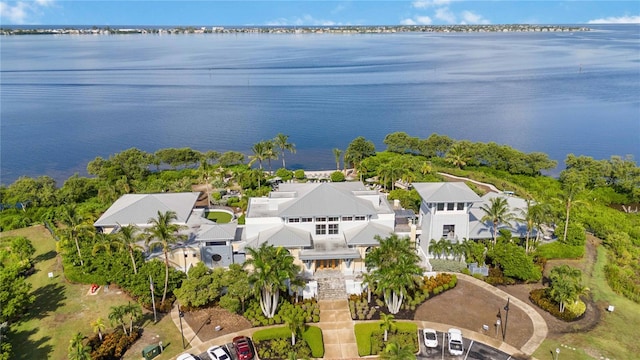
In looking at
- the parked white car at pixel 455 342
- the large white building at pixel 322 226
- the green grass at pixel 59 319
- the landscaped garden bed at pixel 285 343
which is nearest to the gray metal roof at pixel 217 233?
the large white building at pixel 322 226

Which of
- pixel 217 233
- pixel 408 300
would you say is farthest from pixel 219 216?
pixel 408 300

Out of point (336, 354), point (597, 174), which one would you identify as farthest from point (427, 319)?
point (597, 174)

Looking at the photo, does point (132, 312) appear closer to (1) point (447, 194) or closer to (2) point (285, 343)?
(2) point (285, 343)

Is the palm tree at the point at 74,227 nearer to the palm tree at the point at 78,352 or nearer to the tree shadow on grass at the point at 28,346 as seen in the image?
the tree shadow on grass at the point at 28,346

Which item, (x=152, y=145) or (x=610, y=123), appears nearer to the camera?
(x=152, y=145)

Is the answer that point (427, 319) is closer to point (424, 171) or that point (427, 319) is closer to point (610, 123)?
point (424, 171)

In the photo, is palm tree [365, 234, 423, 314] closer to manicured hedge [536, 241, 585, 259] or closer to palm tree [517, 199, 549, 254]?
palm tree [517, 199, 549, 254]

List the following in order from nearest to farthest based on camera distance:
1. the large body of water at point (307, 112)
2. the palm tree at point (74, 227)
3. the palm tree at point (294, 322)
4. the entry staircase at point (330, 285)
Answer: the palm tree at point (294, 322) < the entry staircase at point (330, 285) < the palm tree at point (74, 227) < the large body of water at point (307, 112)

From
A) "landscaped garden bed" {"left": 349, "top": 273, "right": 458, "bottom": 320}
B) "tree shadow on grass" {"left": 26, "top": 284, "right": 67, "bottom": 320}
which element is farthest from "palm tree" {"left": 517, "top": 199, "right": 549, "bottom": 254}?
"tree shadow on grass" {"left": 26, "top": 284, "right": 67, "bottom": 320}
